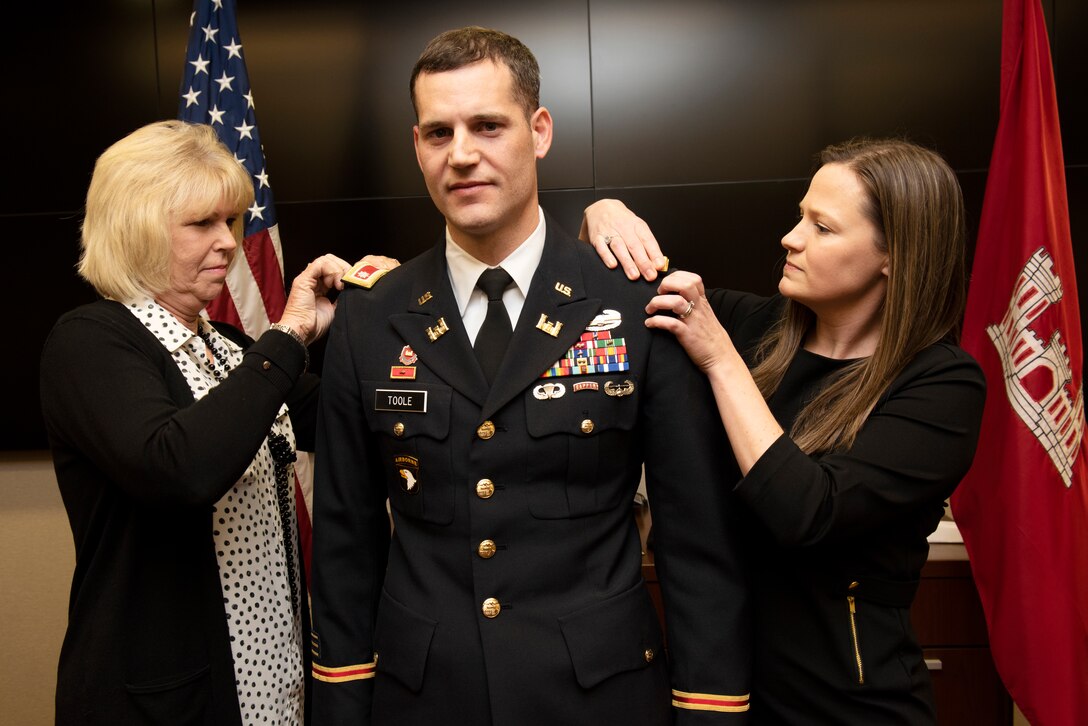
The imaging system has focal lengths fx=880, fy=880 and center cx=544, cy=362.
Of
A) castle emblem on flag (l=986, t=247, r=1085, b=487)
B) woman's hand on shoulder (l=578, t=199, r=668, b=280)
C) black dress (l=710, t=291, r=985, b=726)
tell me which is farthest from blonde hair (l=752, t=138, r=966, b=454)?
castle emblem on flag (l=986, t=247, r=1085, b=487)

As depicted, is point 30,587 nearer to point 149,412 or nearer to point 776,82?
point 149,412

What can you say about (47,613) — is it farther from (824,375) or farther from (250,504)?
(824,375)

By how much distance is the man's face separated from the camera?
1.36m

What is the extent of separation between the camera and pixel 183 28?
123 inches

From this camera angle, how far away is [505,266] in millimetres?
1450

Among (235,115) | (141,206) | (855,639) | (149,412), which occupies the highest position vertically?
(235,115)

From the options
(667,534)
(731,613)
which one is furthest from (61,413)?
(731,613)

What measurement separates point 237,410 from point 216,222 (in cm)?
42

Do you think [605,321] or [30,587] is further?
[30,587]

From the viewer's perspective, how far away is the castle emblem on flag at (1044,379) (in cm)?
222

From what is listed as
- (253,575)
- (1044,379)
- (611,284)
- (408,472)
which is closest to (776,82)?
(1044,379)

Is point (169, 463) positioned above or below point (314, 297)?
below

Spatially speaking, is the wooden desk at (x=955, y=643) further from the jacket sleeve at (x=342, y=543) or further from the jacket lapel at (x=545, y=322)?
the jacket lapel at (x=545, y=322)

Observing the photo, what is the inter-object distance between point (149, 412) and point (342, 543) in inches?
15.6
